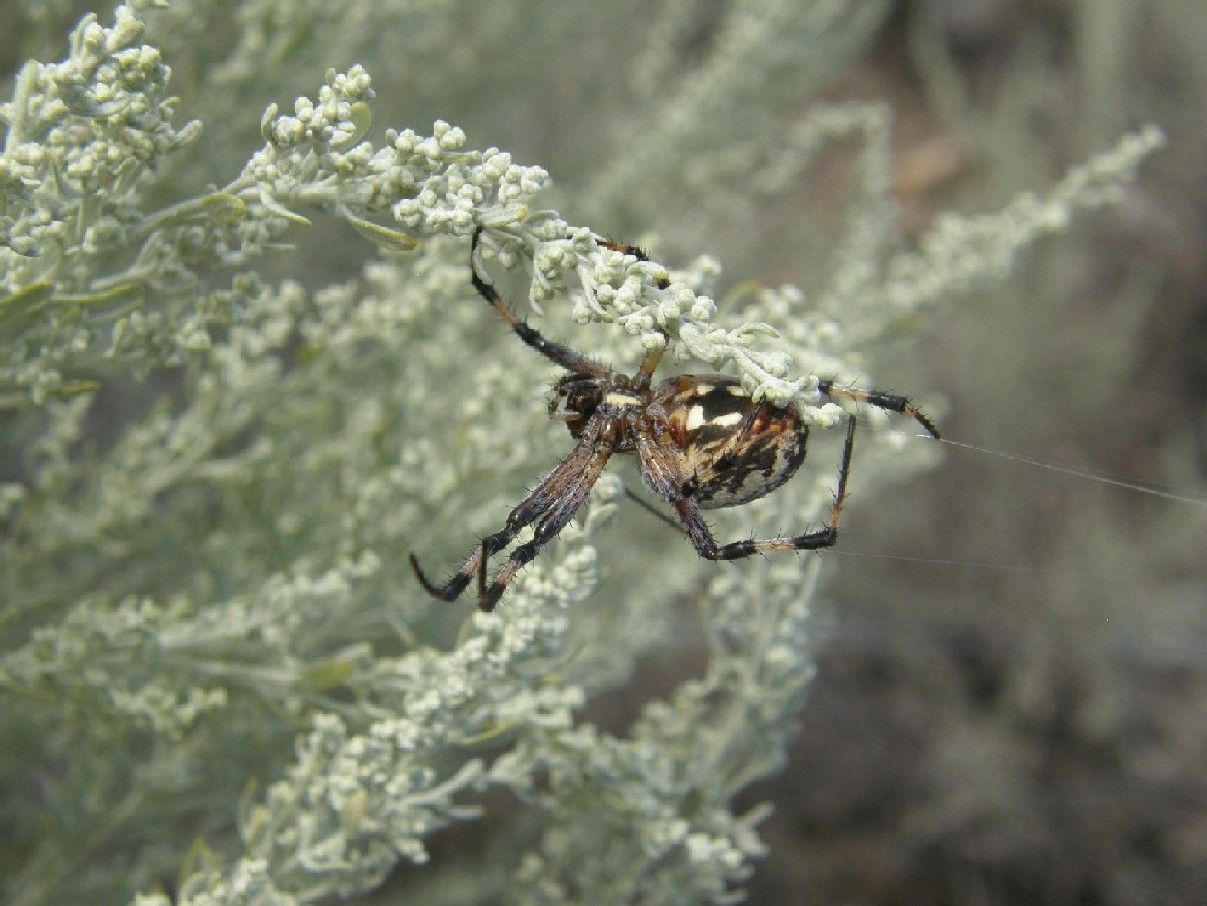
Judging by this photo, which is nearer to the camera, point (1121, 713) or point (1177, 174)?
point (1121, 713)

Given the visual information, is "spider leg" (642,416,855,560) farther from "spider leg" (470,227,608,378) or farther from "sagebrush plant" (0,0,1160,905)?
Result: "spider leg" (470,227,608,378)

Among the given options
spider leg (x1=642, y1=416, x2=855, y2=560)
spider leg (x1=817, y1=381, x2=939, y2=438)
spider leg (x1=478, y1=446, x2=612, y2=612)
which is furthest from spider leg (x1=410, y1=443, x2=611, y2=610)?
spider leg (x1=817, y1=381, x2=939, y2=438)

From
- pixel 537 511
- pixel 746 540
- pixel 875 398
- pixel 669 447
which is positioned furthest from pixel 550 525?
pixel 875 398

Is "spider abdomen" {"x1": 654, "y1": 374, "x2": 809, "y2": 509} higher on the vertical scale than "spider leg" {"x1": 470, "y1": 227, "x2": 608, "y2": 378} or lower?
lower

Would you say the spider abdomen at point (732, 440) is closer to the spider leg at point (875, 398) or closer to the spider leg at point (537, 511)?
the spider leg at point (875, 398)

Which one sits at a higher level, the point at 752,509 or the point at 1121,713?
the point at 1121,713

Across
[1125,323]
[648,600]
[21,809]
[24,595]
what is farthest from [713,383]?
[1125,323]

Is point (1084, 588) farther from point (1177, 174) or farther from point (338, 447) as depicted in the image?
point (338, 447)
